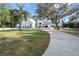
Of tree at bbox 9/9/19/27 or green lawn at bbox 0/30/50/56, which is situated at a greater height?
tree at bbox 9/9/19/27

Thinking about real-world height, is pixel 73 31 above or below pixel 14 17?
below

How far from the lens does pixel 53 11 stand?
2664 mm

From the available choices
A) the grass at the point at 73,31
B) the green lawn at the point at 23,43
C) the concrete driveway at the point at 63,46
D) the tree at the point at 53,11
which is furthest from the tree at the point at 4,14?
the grass at the point at 73,31

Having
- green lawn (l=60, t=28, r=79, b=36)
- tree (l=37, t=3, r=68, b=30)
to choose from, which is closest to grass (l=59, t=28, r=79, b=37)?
green lawn (l=60, t=28, r=79, b=36)

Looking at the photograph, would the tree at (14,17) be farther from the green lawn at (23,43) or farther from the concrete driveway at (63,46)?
the concrete driveway at (63,46)

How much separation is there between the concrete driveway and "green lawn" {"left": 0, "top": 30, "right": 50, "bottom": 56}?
0.24 feet

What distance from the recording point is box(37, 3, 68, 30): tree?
8.64 ft

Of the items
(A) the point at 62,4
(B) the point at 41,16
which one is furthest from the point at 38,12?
(A) the point at 62,4

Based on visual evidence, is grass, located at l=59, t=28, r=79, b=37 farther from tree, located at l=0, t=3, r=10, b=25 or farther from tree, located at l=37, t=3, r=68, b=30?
tree, located at l=0, t=3, r=10, b=25

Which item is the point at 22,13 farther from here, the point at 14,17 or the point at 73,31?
the point at 73,31

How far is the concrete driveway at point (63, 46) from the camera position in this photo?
2561 mm

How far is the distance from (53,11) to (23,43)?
1.76ft

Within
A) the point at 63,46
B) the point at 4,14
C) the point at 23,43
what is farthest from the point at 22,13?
the point at 63,46

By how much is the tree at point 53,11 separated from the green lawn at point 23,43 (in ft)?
0.72
